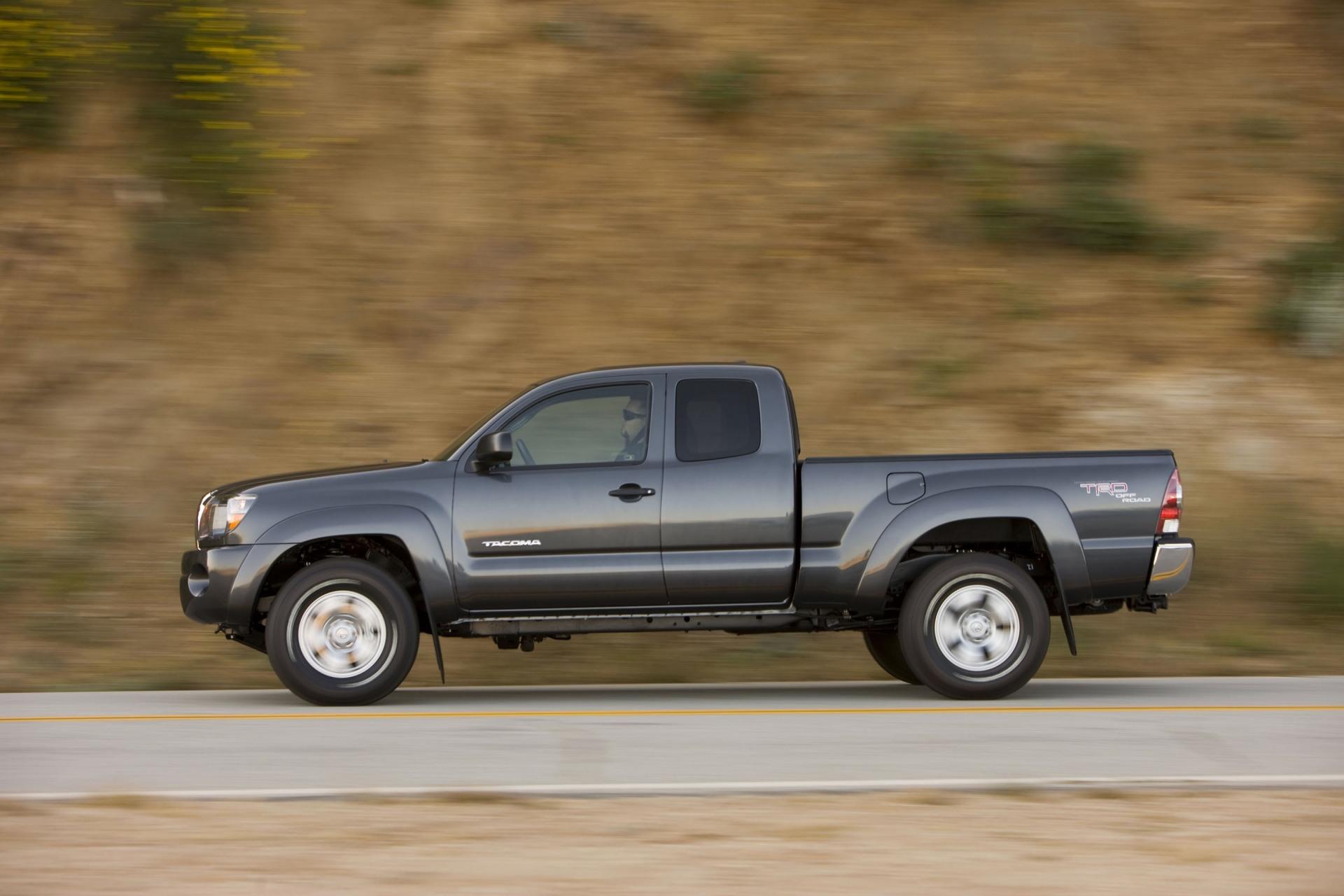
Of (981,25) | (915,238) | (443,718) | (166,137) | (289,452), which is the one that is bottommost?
(443,718)

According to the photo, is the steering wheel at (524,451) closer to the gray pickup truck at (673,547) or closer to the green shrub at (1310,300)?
the gray pickup truck at (673,547)

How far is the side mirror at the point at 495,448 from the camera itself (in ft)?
29.4

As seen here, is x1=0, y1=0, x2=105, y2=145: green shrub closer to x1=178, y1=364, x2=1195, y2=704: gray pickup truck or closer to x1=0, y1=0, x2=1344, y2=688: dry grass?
x1=0, y1=0, x2=1344, y2=688: dry grass

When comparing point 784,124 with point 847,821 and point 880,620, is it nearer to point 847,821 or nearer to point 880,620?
point 880,620

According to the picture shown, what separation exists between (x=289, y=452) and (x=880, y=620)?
729cm

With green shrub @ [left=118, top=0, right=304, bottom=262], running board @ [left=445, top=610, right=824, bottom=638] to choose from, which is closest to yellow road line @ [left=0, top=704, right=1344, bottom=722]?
running board @ [left=445, top=610, right=824, bottom=638]

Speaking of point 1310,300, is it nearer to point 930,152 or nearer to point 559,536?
point 930,152

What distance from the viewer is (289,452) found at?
1487 cm

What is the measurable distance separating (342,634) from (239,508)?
3.16ft

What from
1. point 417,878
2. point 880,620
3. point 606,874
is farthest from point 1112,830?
point 880,620

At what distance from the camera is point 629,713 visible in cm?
879

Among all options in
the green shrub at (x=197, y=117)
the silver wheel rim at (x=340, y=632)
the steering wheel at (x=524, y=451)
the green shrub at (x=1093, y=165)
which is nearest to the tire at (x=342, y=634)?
the silver wheel rim at (x=340, y=632)

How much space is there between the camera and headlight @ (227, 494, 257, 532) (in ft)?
30.1

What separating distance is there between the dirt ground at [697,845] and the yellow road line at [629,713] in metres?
2.41
